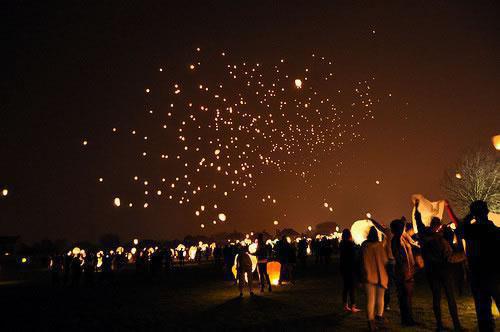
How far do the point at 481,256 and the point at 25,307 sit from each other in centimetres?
1453

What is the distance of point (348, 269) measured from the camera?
1040 cm

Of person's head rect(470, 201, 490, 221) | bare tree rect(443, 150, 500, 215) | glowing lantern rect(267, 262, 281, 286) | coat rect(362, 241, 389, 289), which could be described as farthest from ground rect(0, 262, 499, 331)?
bare tree rect(443, 150, 500, 215)

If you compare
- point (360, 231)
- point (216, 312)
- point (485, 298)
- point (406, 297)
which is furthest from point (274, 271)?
point (485, 298)

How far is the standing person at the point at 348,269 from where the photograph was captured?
1023 cm

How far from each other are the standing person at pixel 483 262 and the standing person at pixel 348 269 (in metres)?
4.51

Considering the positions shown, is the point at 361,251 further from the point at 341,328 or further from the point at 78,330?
the point at 78,330

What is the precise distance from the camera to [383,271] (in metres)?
7.96

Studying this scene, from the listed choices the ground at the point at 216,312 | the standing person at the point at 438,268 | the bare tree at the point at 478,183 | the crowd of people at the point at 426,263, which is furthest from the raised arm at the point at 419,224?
the bare tree at the point at 478,183

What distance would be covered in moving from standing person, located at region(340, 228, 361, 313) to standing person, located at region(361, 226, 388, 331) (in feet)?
6.98

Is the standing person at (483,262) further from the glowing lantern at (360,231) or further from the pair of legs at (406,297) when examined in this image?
the glowing lantern at (360,231)

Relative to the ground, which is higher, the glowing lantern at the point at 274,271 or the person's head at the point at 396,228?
the person's head at the point at 396,228

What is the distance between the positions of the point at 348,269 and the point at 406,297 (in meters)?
2.26

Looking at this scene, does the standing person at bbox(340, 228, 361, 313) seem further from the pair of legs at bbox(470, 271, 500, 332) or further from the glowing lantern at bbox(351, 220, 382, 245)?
the pair of legs at bbox(470, 271, 500, 332)

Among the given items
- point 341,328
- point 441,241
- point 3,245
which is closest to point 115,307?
point 341,328
